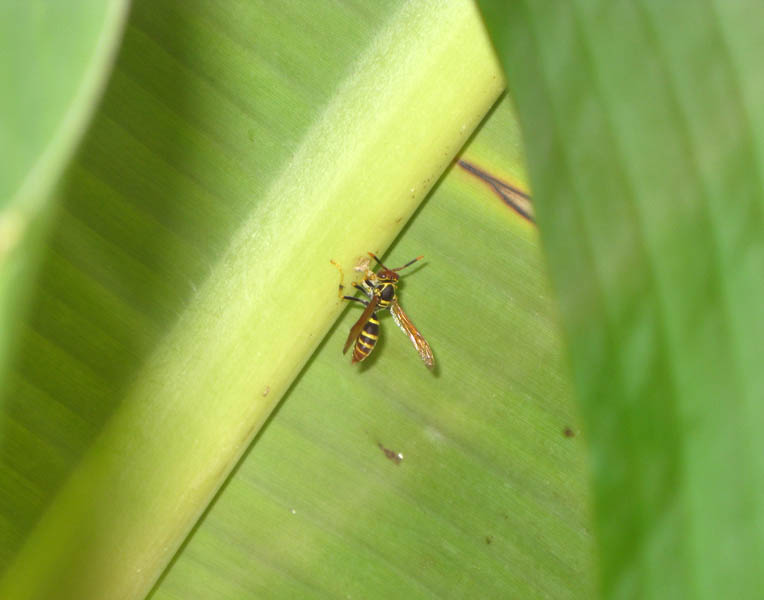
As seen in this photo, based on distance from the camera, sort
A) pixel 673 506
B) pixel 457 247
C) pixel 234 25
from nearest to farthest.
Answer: pixel 673 506, pixel 234 25, pixel 457 247

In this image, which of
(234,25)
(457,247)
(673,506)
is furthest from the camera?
(457,247)

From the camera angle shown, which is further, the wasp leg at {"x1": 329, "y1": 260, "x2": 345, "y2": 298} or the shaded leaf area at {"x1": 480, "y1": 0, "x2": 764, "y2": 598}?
the wasp leg at {"x1": 329, "y1": 260, "x2": 345, "y2": 298}

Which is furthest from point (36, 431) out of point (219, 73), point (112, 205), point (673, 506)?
point (673, 506)

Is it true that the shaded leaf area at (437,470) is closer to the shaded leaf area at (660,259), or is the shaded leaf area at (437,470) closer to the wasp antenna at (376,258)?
the wasp antenna at (376,258)

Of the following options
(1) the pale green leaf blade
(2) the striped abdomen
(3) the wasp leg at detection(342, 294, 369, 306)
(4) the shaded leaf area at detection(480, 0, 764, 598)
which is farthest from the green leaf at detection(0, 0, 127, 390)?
(2) the striped abdomen

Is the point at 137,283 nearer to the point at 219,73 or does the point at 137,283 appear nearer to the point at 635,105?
the point at 219,73

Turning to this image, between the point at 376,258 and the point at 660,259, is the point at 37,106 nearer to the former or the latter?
the point at 660,259

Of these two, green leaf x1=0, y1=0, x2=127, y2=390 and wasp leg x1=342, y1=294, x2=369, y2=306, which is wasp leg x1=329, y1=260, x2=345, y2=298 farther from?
green leaf x1=0, y1=0, x2=127, y2=390
